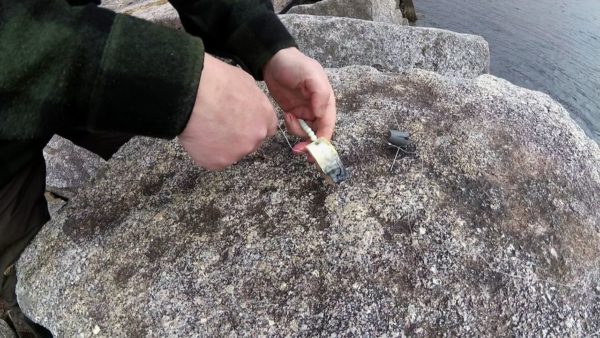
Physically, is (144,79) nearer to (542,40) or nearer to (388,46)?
(388,46)

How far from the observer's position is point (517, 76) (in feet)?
19.0

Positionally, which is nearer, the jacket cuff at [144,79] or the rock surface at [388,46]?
the jacket cuff at [144,79]

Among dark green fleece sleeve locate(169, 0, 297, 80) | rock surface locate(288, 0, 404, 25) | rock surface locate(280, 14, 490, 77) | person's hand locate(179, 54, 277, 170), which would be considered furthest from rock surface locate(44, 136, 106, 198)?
rock surface locate(288, 0, 404, 25)

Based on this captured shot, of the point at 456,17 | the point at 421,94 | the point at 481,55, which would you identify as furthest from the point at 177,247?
the point at 456,17

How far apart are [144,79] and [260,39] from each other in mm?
726

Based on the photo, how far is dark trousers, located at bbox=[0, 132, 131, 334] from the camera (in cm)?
195

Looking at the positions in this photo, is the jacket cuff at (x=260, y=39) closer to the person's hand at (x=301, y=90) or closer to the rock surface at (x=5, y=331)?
the person's hand at (x=301, y=90)

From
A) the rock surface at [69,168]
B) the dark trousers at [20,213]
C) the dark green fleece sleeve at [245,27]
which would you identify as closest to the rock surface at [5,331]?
the dark trousers at [20,213]

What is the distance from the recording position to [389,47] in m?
3.27

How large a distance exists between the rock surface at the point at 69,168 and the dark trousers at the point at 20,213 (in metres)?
0.65

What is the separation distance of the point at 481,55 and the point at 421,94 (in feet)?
3.60

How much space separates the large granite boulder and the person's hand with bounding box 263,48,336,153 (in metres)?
0.21

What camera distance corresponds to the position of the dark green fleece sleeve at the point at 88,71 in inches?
43.4

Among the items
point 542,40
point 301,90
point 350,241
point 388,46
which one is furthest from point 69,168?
point 542,40
